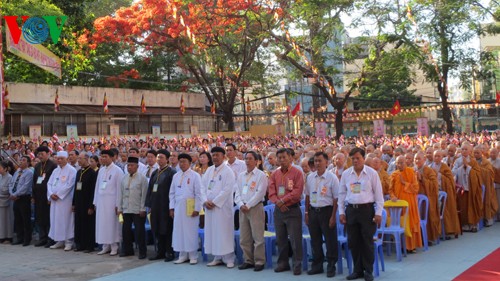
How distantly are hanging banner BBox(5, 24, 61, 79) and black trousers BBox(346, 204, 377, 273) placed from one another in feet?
28.4

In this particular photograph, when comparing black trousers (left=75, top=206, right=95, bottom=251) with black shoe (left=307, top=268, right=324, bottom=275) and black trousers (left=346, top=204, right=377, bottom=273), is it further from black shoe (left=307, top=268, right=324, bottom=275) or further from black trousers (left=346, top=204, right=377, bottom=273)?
→ black trousers (left=346, top=204, right=377, bottom=273)

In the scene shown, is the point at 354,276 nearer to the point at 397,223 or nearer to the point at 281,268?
the point at 281,268

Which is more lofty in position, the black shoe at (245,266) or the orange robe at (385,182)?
the orange robe at (385,182)

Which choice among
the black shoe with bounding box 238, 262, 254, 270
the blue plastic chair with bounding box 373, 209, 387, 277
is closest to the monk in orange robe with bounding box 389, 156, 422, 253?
the blue plastic chair with bounding box 373, 209, 387, 277

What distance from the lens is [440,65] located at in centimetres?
2517

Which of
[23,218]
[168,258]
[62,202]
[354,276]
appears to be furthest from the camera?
[23,218]

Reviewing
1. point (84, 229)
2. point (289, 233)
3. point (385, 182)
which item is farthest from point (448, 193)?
point (84, 229)

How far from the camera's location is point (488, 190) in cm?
1016

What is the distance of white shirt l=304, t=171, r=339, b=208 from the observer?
700 centimetres

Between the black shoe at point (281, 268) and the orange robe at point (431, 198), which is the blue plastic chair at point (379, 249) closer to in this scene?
the black shoe at point (281, 268)

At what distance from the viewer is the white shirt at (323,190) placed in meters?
7.00

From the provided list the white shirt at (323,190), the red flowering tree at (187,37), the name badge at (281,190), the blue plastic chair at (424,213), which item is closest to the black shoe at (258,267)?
the name badge at (281,190)

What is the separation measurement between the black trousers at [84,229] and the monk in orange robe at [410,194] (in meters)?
5.12

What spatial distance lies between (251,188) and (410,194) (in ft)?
7.85
